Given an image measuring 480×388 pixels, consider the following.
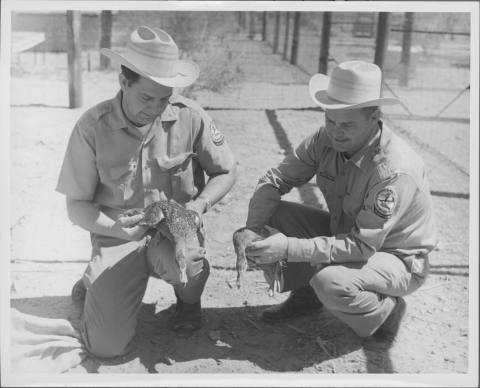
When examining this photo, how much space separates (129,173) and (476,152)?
215cm

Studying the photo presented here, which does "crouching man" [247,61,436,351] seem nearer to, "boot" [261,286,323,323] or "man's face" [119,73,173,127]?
"boot" [261,286,323,323]

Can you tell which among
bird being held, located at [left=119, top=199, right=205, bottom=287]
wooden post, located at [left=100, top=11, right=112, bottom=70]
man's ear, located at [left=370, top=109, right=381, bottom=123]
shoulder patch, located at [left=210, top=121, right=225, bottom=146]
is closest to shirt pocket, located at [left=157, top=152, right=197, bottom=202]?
shoulder patch, located at [left=210, top=121, right=225, bottom=146]

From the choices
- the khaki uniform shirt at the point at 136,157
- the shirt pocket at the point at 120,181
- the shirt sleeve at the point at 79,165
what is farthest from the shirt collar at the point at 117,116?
the shirt pocket at the point at 120,181

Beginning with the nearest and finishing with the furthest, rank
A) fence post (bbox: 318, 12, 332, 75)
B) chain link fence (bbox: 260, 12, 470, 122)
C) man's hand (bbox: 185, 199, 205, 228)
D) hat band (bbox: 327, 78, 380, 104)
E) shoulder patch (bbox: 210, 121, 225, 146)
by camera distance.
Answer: hat band (bbox: 327, 78, 380, 104) → man's hand (bbox: 185, 199, 205, 228) → shoulder patch (bbox: 210, 121, 225, 146) → chain link fence (bbox: 260, 12, 470, 122) → fence post (bbox: 318, 12, 332, 75)

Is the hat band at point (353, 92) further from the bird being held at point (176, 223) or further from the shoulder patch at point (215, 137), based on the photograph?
the bird being held at point (176, 223)

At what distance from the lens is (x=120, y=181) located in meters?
3.62

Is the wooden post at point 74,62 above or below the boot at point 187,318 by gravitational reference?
above

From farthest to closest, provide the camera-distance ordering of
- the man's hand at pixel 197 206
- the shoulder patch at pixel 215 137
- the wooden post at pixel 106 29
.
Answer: the wooden post at pixel 106 29 → the shoulder patch at pixel 215 137 → the man's hand at pixel 197 206

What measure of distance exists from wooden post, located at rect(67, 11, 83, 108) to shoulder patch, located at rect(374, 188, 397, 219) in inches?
242

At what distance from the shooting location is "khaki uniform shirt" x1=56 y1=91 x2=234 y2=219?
352cm

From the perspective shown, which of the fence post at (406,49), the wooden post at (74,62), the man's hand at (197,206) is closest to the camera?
the man's hand at (197,206)

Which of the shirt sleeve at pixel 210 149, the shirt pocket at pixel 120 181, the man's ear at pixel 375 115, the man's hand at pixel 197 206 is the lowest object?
the man's hand at pixel 197 206

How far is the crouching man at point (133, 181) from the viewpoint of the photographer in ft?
11.2

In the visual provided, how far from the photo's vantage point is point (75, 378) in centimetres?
328
